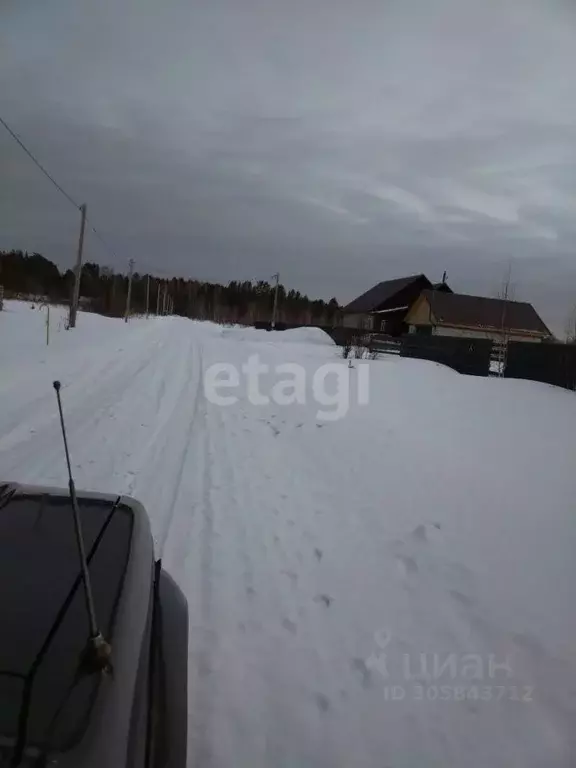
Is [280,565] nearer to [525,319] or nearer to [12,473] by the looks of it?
[12,473]

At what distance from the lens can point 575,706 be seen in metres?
2.54

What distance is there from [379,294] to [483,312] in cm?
1490

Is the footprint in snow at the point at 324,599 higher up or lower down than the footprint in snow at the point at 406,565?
lower down

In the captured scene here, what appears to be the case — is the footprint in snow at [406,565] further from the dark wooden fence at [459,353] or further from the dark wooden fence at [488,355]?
the dark wooden fence at [459,353]

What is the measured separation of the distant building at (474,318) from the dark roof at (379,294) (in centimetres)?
547

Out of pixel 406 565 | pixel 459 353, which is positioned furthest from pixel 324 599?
pixel 459 353

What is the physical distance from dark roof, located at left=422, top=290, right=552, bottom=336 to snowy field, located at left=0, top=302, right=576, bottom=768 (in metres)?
42.1

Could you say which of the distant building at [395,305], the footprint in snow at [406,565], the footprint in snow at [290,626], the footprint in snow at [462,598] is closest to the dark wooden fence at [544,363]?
the footprint in snow at [406,565]

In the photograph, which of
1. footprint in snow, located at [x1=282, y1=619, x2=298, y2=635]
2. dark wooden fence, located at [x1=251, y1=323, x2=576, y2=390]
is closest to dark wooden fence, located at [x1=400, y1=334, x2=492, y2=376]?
dark wooden fence, located at [x1=251, y1=323, x2=576, y2=390]

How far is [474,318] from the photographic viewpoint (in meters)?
48.9

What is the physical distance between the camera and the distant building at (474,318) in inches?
1877

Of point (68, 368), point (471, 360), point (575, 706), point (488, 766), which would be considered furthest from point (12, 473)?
point (471, 360)

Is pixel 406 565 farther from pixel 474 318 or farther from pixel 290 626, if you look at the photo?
pixel 474 318

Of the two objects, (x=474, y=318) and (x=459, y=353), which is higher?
(x=474, y=318)
